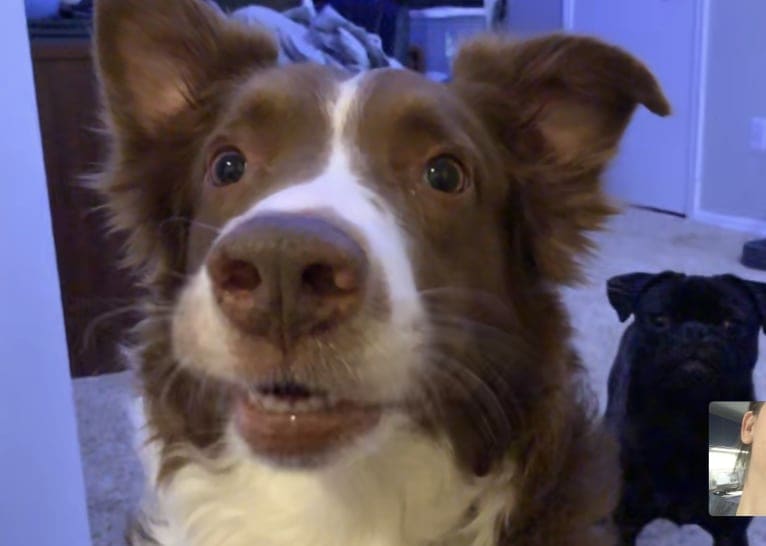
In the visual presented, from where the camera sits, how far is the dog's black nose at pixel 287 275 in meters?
0.96

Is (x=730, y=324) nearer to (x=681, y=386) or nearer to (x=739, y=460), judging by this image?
(x=681, y=386)

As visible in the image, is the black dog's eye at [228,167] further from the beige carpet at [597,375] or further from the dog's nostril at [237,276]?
the beige carpet at [597,375]

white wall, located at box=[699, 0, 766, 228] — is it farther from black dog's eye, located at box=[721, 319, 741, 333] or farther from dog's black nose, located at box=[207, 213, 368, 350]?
dog's black nose, located at box=[207, 213, 368, 350]

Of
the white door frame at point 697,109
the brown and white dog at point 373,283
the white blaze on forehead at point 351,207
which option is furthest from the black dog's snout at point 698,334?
the white door frame at point 697,109

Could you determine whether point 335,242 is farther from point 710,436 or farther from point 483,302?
point 710,436

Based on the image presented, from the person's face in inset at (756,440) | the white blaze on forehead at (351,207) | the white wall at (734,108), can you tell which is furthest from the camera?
the white wall at (734,108)

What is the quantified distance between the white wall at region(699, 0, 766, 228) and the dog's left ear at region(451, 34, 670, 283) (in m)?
4.08

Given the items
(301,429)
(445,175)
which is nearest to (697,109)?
(445,175)

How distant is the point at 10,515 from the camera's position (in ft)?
5.42

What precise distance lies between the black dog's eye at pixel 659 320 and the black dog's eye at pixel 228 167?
112 cm

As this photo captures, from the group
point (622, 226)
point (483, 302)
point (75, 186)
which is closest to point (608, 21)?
point (622, 226)

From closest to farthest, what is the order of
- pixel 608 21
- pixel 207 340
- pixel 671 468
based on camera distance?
pixel 207 340, pixel 671 468, pixel 608 21

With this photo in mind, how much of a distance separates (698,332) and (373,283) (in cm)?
120

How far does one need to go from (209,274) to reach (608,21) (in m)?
5.78
